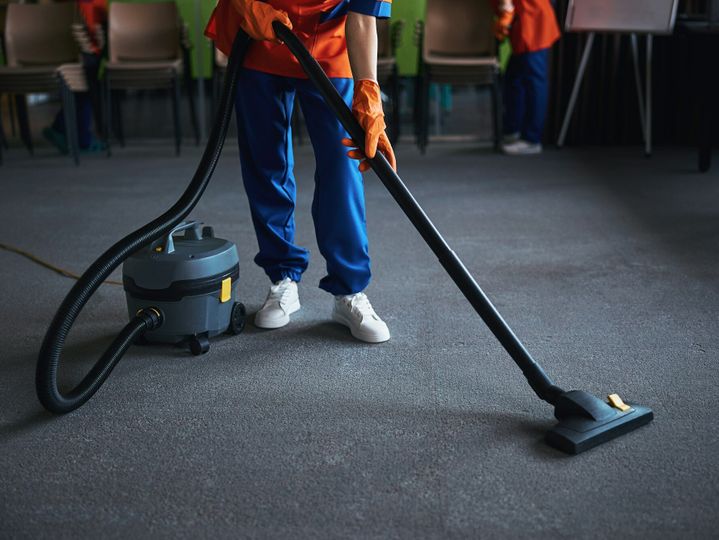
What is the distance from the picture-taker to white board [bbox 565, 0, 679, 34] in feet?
14.3

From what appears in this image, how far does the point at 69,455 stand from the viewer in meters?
1.49

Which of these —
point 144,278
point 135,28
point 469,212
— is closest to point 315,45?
point 144,278

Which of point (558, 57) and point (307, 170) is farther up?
point (558, 57)

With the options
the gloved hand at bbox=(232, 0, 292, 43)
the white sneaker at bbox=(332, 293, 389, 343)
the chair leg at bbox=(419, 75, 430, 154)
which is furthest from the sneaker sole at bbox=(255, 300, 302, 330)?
the chair leg at bbox=(419, 75, 430, 154)

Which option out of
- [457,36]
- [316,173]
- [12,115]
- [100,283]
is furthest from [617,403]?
[12,115]

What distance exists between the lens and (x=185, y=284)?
73.3 inches

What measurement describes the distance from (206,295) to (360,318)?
38 cm

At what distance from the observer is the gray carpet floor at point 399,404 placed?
1.30 metres

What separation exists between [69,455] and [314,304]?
94 cm

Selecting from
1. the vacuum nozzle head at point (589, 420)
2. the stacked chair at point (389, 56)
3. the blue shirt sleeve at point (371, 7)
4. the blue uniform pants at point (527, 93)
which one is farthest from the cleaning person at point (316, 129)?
the blue uniform pants at point (527, 93)

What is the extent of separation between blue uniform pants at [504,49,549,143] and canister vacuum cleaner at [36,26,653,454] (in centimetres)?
311

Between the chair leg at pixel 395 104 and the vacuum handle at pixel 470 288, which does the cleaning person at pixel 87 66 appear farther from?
the vacuum handle at pixel 470 288

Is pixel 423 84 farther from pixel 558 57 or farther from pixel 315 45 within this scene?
pixel 315 45

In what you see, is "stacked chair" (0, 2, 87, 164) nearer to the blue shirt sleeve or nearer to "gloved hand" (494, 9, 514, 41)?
"gloved hand" (494, 9, 514, 41)
